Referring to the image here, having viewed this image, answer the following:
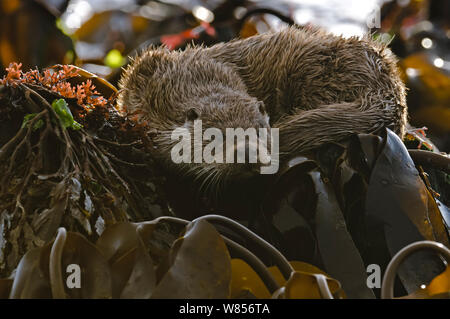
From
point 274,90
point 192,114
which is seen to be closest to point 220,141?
point 192,114

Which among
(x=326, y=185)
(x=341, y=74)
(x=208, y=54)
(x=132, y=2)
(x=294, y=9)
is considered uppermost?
(x=132, y=2)

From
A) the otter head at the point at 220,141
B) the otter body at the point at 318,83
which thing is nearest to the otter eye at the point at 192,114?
the otter head at the point at 220,141

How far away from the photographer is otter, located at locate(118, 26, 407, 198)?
1.44m

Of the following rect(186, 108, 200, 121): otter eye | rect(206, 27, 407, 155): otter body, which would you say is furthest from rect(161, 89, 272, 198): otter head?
rect(206, 27, 407, 155): otter body

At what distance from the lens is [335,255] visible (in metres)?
1.19

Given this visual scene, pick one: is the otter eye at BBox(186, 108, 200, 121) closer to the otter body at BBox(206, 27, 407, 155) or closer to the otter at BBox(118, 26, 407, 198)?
the otter at BBox(118, 26, 407, 198)

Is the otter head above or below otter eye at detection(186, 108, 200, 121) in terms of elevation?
below

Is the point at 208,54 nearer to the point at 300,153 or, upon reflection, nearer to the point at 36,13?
the point at 300,153

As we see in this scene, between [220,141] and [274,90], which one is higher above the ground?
[274,90]

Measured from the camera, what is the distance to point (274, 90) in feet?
5.41

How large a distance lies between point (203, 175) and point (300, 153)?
0.25 meters

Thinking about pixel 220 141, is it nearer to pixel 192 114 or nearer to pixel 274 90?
pixel 192 114

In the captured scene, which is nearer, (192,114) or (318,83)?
(192,114)
